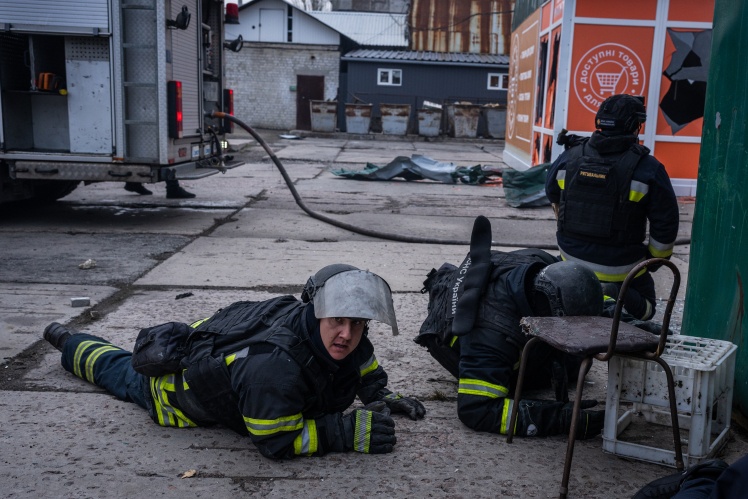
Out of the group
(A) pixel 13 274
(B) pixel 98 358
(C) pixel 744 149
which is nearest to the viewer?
(C) pixel 744 149

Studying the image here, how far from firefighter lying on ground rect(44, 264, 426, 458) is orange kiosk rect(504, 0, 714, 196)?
30.4 feet

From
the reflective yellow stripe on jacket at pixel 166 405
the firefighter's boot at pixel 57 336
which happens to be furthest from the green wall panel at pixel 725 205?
the firefighter's boot at pixel 57 336

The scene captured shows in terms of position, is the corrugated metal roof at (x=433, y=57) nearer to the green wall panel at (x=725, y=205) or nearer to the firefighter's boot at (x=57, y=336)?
the green wall panel at (x=725, y=205)

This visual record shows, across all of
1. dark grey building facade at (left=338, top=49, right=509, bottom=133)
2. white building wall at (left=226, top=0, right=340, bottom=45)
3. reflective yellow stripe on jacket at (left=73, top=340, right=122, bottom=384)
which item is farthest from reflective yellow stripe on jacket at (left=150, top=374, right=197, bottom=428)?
white building wall at (left=226, top=0, right=340, bottom=45)

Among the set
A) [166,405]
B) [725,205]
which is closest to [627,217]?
[725,205]

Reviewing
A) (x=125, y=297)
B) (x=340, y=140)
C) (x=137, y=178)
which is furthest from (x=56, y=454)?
(x=340, y=140)

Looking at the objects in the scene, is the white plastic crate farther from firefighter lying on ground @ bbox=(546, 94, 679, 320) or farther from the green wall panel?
firefighter lying on ground @ bbox=(546, 94, 679, 320)

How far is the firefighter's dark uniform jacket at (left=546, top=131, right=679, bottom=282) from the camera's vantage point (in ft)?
14.3

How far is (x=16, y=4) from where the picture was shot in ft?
26.3

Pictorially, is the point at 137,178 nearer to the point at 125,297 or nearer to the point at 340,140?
the point at 125,297

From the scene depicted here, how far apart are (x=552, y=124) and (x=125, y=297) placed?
8.52 metres

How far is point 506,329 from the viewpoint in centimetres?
345

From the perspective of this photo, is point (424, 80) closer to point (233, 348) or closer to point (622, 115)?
point (622, 115)

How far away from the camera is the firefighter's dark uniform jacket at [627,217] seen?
4.36 meters
